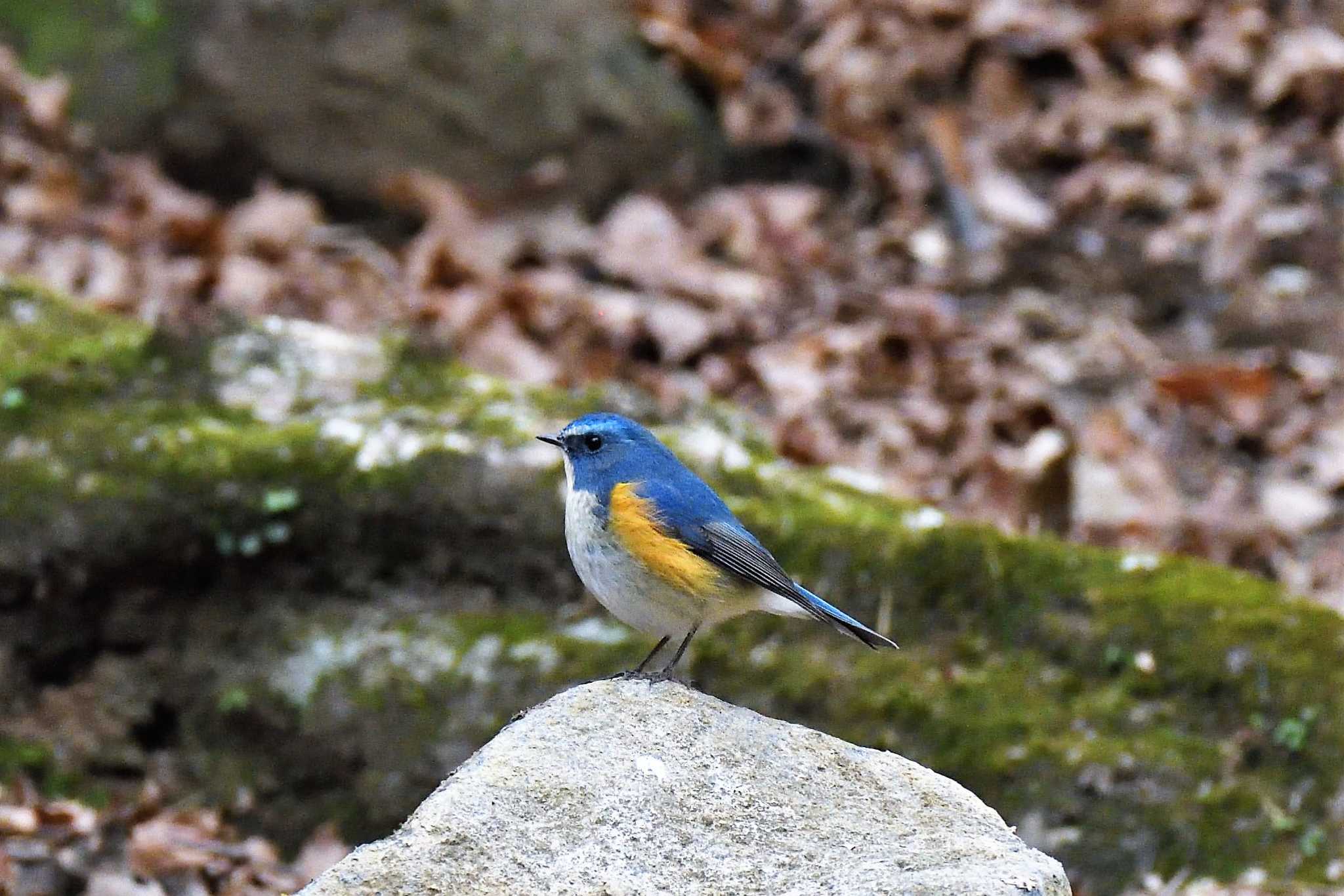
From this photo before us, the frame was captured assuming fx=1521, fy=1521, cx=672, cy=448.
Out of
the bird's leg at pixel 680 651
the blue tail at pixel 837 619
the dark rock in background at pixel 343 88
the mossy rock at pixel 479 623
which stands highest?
the dark rock in background at pixel 343 88

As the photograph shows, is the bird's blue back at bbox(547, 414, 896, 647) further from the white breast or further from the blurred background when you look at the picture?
the blurred background

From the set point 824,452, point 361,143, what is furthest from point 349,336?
point 361,143

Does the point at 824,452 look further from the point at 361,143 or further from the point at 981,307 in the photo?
the point at 361,143

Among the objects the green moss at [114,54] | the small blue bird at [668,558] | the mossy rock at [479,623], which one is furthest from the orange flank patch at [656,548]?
the green moss at [114,54]

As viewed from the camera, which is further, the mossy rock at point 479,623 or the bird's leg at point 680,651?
the mossy rock at point 479,623

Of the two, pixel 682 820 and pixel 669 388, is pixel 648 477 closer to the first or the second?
pixel 682 820

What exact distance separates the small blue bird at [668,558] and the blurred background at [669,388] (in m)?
1.25

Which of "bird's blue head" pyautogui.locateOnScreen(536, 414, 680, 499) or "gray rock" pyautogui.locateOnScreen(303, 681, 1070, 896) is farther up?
"bird's blue head" pyautogui.locateOnScreen(536, 414, 680, 499)

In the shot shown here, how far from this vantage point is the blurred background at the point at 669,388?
5.18 m

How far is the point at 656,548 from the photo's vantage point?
13.2ft

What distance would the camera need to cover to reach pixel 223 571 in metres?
5.63

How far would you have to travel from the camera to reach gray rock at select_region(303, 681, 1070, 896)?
289 centimetres

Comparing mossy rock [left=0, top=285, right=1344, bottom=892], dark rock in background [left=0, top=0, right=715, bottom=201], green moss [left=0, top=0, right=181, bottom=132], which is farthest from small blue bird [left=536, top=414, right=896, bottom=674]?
green moss [left=0, top=0, right=181, bottom=132]

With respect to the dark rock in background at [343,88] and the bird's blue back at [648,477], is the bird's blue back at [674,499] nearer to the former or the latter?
the bird's blue back at [648,477]
